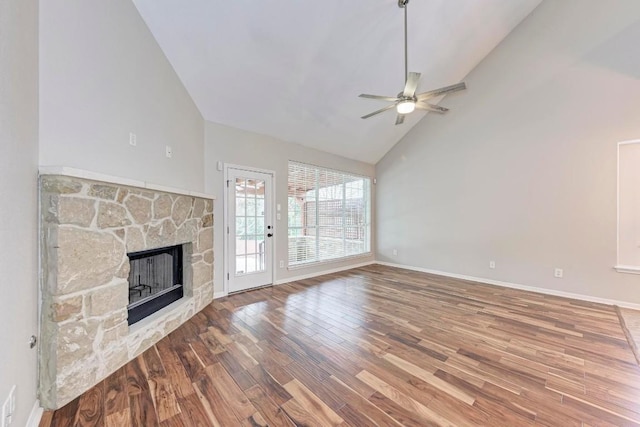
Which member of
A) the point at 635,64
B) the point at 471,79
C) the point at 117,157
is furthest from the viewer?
the point at 471,79

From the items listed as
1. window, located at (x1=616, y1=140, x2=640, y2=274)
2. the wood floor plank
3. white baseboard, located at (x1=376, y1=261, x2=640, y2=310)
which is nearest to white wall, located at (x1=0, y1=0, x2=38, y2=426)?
the wood floor plank

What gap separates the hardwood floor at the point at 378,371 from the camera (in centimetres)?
157

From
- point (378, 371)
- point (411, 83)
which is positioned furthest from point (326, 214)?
point (378, 371)

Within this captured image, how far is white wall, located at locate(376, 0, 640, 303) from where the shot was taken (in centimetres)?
352

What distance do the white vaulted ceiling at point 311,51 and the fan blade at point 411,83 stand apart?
1.08m

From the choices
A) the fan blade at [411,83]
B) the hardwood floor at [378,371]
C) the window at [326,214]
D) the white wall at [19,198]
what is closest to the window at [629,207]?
the hardwood floor at [378,371]

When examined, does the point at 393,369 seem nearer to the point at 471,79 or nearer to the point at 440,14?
the point at 440,14

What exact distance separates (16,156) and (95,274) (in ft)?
3.17

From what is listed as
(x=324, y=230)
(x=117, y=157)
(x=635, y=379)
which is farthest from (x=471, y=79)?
(x=117, y=157)

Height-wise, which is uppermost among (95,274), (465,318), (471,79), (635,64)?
(471,79)

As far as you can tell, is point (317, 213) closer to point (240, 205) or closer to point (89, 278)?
point (240, 205)

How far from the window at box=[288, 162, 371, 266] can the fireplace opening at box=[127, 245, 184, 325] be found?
6.92 ft

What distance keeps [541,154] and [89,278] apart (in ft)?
19.5

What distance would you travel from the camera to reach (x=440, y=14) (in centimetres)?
346
